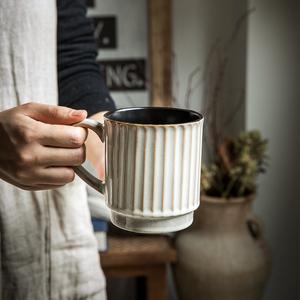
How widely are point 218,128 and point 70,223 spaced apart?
1130 mm

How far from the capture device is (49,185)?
0.46 m

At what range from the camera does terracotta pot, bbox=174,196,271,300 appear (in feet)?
4.17

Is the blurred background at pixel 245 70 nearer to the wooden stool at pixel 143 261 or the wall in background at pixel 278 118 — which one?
the wall in background at pixel 278 118

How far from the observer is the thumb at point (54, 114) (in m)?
0.39

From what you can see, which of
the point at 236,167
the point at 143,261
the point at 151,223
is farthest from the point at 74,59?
the point at 143,261

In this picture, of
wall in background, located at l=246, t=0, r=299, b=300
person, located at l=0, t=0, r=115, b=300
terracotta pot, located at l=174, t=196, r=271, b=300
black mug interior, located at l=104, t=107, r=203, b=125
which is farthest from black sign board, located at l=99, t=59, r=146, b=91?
black mug interior, located at l=104, t=107, r=203, b=125

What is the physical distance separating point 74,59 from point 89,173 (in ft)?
1.07

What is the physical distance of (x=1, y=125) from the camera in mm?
418

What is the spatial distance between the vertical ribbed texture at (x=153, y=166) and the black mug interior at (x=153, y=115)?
38mm

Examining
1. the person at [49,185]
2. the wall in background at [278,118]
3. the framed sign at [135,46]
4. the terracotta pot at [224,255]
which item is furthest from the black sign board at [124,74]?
the person at [49,185]

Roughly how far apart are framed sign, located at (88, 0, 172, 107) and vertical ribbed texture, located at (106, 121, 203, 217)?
1.21 meters

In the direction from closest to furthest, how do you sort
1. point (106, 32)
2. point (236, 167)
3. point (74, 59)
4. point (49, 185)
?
point (49, 185), point (74, 59), point (236, 167), point (106, 32)

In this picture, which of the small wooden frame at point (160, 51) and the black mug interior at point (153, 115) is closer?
the black mug interior at point (153, 115)

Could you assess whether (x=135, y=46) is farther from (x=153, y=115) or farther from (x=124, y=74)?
(x=153, y=115)
